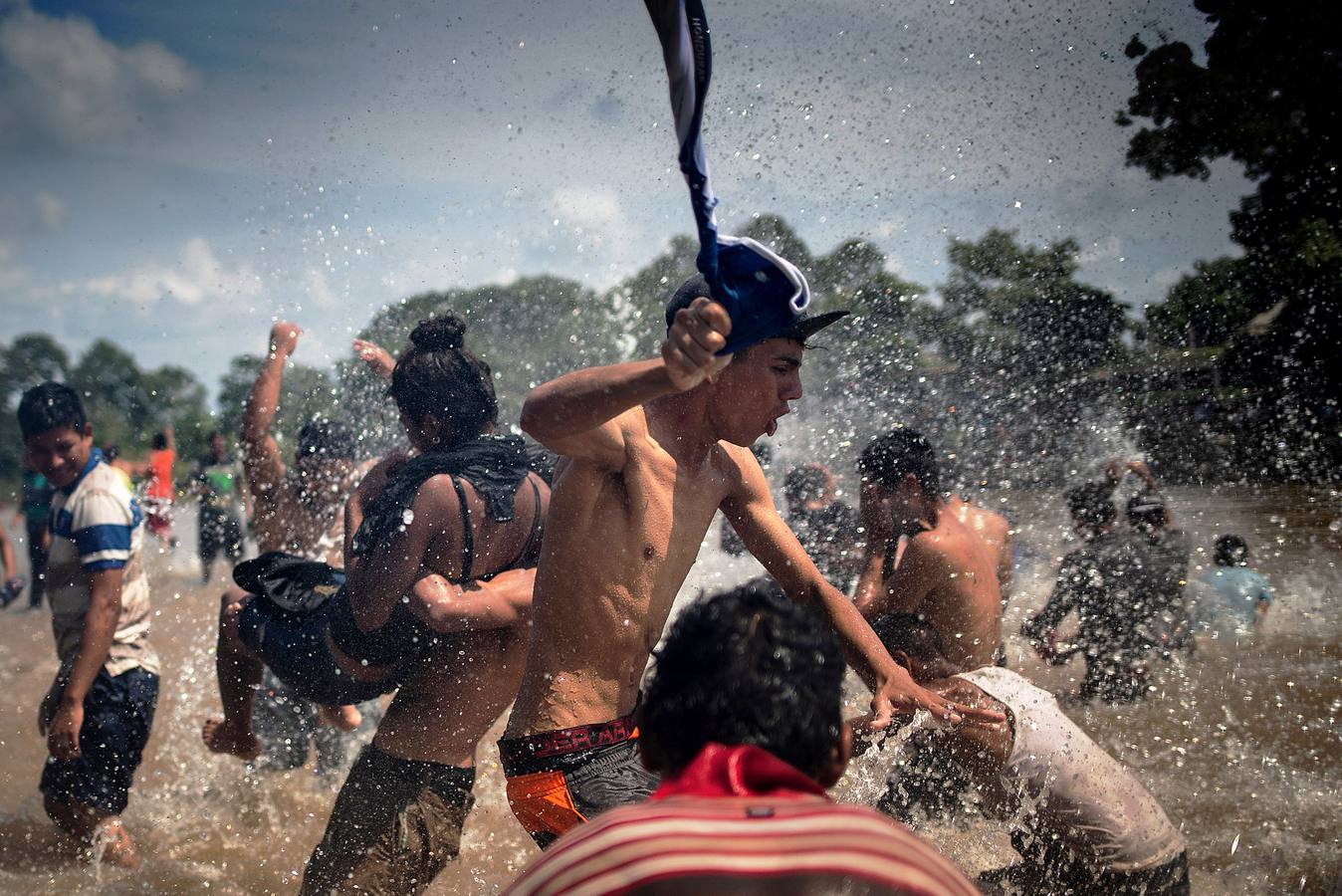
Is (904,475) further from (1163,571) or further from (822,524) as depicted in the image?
(1163,571)

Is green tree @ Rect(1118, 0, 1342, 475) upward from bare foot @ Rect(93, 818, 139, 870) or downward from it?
upward

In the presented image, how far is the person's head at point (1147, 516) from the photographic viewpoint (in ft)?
18.4

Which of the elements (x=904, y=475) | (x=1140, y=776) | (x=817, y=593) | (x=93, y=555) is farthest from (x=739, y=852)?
(x=1140, y=776)

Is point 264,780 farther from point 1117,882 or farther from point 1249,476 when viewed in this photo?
point 1249,476

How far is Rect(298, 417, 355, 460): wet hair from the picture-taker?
15.2 feet

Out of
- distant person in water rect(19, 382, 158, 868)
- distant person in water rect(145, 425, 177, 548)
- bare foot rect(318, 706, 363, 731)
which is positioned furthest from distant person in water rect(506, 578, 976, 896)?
distant person in water rect(145, 425, 177, 548)

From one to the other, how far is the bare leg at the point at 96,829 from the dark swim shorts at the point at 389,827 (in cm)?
173

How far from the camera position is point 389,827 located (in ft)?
8.83

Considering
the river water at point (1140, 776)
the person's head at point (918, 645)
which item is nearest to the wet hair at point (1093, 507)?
the river water at point (1140, 776)

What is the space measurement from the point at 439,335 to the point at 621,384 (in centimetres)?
172

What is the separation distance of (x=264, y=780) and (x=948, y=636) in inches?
136

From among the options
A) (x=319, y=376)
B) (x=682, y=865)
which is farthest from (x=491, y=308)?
(x=682, y=865)

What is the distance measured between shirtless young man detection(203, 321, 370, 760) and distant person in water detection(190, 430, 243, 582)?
637cm

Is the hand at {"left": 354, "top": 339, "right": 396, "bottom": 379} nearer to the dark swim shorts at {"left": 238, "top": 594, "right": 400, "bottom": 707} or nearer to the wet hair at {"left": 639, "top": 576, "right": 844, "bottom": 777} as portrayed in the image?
the dark swim shorts at {"left": 238, "top": 594, "right": 400, "bottom": 707}
